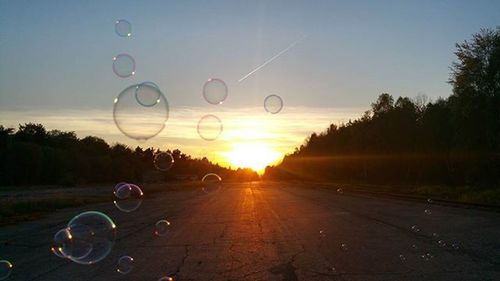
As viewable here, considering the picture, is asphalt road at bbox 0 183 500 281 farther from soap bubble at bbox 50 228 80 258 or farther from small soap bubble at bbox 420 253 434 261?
soap bubble at bbox 50 228 80 258

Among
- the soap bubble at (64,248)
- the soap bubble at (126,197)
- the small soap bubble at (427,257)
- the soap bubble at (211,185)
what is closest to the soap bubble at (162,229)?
the soap bubble at (64,248)

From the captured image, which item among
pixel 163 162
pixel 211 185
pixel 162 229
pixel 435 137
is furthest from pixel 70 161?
pixel 162 229

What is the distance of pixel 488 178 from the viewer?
203 ft

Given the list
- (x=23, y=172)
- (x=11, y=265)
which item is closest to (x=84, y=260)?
(x=11, y=265)

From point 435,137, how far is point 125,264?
237ft

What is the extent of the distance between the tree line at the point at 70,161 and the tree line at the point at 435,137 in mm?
35684

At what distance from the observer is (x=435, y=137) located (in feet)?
258

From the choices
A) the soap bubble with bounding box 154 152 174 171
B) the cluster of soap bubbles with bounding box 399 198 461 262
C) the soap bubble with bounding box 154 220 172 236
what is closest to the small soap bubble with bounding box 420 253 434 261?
the cluster of soap bubbles with bounding box 399 198 461 262

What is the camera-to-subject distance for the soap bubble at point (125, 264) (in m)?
11.3

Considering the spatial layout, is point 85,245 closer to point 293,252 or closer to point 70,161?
point 293,252

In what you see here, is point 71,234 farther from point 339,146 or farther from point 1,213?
point 339,146

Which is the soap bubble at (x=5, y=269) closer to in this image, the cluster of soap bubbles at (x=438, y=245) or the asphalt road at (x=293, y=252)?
the asphalt road at (x=293, y=252)

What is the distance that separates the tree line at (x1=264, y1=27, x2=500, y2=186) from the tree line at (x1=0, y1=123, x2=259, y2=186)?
35684mm

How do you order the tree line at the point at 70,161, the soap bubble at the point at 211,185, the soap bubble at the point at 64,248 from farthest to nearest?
the tree line at the point at 70,161 < the soap bubble at the point at 211,185 < the soap bubble at the point at 64,248
